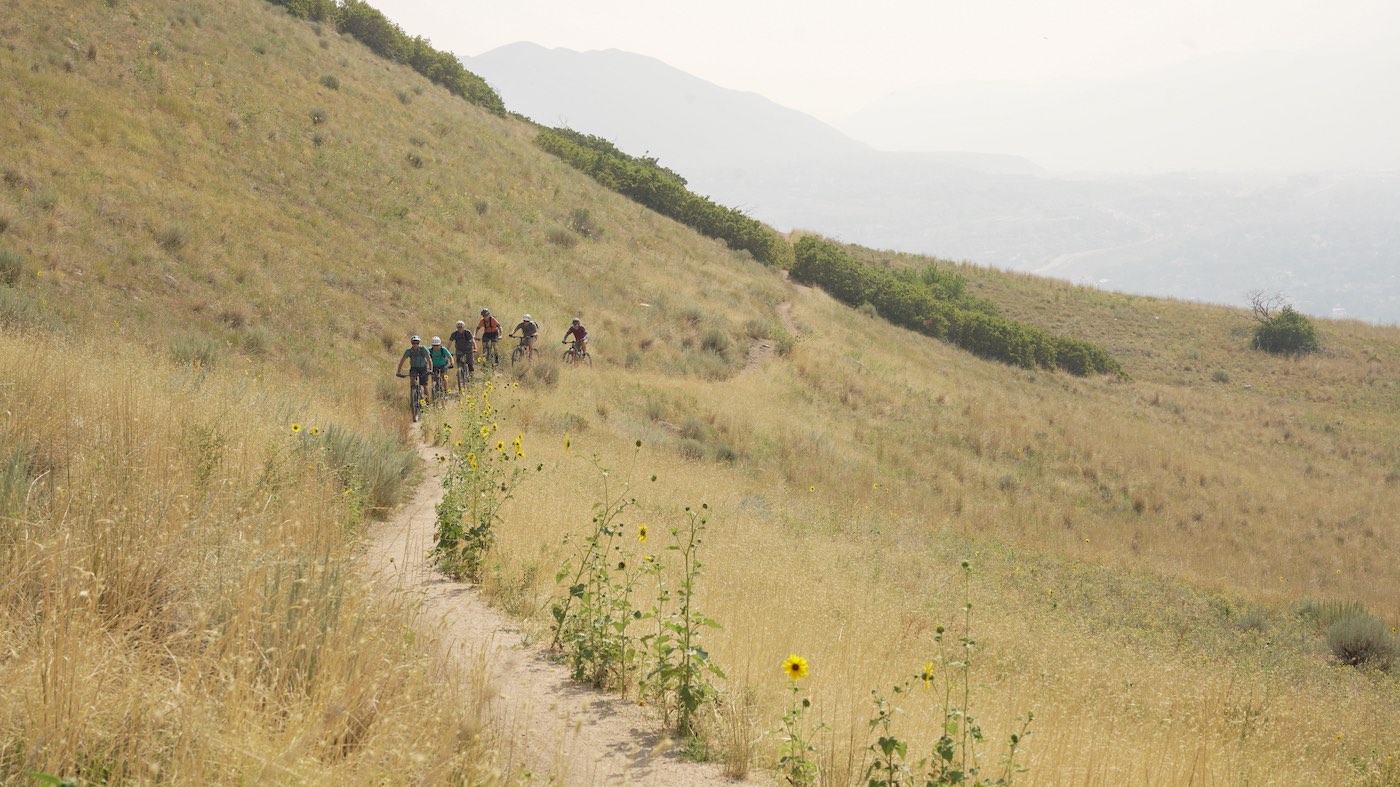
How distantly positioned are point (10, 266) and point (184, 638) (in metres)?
16.4

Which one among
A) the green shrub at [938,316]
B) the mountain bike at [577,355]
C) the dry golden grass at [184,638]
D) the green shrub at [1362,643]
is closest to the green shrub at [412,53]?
the green shrub at [938,316]

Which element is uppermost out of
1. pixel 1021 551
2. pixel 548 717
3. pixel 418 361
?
pixel 418 361

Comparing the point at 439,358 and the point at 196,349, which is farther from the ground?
the point at 439,358

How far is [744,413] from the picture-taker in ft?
74.0

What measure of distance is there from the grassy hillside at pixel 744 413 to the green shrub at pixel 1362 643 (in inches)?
15.2

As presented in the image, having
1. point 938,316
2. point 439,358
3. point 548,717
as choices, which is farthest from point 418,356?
point 938,316

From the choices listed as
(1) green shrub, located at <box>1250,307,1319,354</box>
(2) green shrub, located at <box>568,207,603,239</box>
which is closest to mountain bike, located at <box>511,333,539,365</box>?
(2) green shrub, located at <box>568,207,603,239</box>

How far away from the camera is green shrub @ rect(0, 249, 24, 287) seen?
1558cm

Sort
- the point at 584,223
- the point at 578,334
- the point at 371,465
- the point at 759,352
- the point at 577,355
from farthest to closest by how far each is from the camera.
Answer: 1. the point at 584,223
2. the point at 759,352
3. the point at 577,355
4. the point at 578,334
5. the point at 371,465

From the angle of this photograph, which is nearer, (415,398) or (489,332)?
(415,398)

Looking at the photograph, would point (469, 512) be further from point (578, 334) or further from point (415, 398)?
point (578, 334)

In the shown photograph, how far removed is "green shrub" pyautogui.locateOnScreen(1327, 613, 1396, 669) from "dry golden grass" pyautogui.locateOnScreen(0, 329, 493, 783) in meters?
12.3

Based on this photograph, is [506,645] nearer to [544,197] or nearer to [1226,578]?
[1226,578]

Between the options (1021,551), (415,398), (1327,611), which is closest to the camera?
(1327,611)
